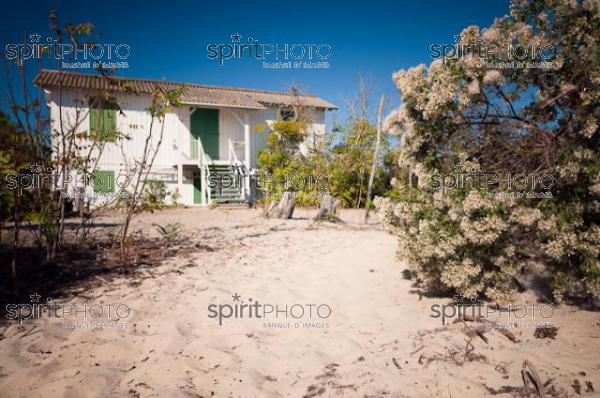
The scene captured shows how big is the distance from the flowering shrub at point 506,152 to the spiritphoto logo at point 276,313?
3.76 ft

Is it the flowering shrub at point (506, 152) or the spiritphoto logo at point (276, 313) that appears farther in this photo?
the spiritphoto logo at point (276, 313)

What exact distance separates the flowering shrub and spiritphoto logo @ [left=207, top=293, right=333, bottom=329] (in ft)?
3.76

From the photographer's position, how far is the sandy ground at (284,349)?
6.43 ft

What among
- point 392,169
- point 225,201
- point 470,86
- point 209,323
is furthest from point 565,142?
point 225,201

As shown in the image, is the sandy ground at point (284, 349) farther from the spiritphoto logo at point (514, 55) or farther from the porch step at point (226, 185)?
the porch step at point (226, 185)

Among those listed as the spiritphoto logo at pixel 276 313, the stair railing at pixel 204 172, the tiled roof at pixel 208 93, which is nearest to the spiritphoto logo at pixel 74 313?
the spiritphoto logo at pixel 276 313

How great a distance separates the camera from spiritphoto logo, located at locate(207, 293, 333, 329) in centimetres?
288

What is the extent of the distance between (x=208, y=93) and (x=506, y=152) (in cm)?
→ 1655

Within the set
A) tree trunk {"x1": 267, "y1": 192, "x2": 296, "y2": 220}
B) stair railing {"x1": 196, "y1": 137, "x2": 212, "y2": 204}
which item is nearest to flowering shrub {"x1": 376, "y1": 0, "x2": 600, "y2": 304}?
tree trunk {"x1": 267, "y1": 192, "x2": 296, "y2": 220}

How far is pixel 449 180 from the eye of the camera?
10.1 ft

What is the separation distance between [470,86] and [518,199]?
3.58 feet

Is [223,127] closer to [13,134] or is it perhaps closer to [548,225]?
[13,134]

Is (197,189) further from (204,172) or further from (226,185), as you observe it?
(226,185)

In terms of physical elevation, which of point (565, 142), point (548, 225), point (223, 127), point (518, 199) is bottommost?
point (548, 225)
